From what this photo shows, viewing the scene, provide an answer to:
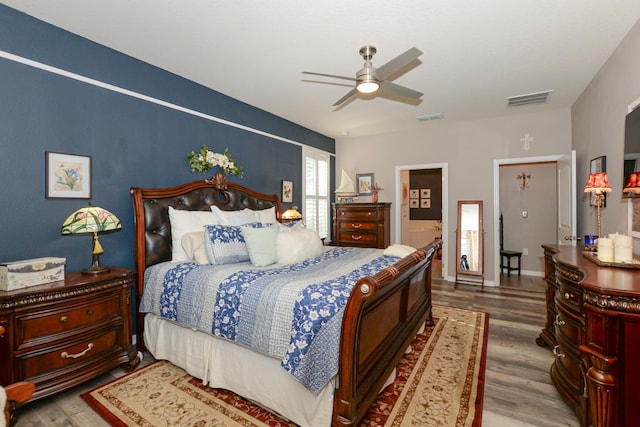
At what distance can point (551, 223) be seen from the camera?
602 cm

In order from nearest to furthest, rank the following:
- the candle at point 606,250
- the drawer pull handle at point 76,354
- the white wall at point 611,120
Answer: the candle at point 606,250 < the drawer pull handle at point 76,354 < the white wall at point 611,120

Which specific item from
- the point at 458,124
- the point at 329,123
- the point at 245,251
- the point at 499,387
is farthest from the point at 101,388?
the point at 458,124

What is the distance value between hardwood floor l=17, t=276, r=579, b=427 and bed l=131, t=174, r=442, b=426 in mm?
635

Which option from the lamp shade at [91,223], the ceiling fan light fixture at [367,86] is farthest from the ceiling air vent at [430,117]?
the lamp shade at [91,223]

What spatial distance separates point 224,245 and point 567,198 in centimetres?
439

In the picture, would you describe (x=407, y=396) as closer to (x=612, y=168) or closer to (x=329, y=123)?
(x=612, y=168)

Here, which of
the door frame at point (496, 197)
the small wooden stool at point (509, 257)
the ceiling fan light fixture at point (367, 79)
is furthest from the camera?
the small wooden stool at point (509, 257)

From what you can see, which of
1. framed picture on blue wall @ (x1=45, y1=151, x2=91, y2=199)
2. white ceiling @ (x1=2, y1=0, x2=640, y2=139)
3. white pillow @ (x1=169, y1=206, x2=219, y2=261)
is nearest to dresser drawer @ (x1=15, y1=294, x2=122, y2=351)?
white pillow @ (x1=169, y1=206, x2=219, y2=261)

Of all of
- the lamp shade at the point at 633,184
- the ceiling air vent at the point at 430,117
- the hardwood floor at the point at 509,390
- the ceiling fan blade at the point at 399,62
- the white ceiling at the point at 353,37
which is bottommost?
the hardwood floor at the point at 509,390

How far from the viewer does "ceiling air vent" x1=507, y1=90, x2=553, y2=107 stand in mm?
4020

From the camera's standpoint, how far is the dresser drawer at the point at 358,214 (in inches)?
217

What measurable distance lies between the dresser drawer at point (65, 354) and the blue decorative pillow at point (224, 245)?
3.17 feet

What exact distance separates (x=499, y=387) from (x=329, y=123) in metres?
4.35

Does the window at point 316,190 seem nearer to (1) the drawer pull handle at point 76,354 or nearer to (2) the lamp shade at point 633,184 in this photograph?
(1) the drawer pull handle at point 76,354
